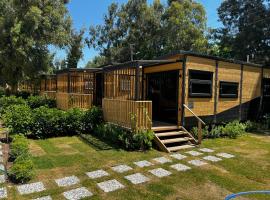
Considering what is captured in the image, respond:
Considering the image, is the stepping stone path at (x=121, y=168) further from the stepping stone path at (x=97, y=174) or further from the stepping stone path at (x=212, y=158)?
the stepping stone path at (x=212, y=158)

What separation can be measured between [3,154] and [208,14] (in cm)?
2620

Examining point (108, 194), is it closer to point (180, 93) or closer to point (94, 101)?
point (180, 93)

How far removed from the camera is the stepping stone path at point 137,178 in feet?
15.1

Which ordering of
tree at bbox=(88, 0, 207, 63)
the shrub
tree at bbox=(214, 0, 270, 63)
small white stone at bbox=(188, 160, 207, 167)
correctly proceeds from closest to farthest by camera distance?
1. small white stone at bbox=(188, 160, 207, 167)
2. the shrub
3. tree at bbox=(214, 0, 270, 63)
4. tree at bbox=(88, 0, 207, 63)

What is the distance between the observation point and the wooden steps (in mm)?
7151

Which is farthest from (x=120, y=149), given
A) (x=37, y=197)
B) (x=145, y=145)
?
(x=37, y=197)

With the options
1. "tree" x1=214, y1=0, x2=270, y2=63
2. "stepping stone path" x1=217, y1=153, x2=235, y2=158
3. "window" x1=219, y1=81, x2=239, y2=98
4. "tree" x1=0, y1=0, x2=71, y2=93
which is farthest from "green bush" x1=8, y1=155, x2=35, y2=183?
"tree" x1=214, y1=0, x2=270, y2=63

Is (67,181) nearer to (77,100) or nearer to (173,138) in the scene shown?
(173,138)

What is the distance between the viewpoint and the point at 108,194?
403cm

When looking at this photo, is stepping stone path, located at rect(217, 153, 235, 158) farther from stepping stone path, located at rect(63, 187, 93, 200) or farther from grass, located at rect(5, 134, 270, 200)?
stepping stone path, located at rect(63, 187, 93, 200)

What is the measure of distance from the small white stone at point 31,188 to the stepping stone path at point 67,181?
31 cm

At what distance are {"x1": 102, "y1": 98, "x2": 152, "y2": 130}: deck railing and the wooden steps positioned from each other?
612 mm

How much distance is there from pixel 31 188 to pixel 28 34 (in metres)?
13.8

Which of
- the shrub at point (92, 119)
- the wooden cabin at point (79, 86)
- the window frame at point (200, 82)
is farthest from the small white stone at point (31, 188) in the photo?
the wooden cabin at point (79, 86)
